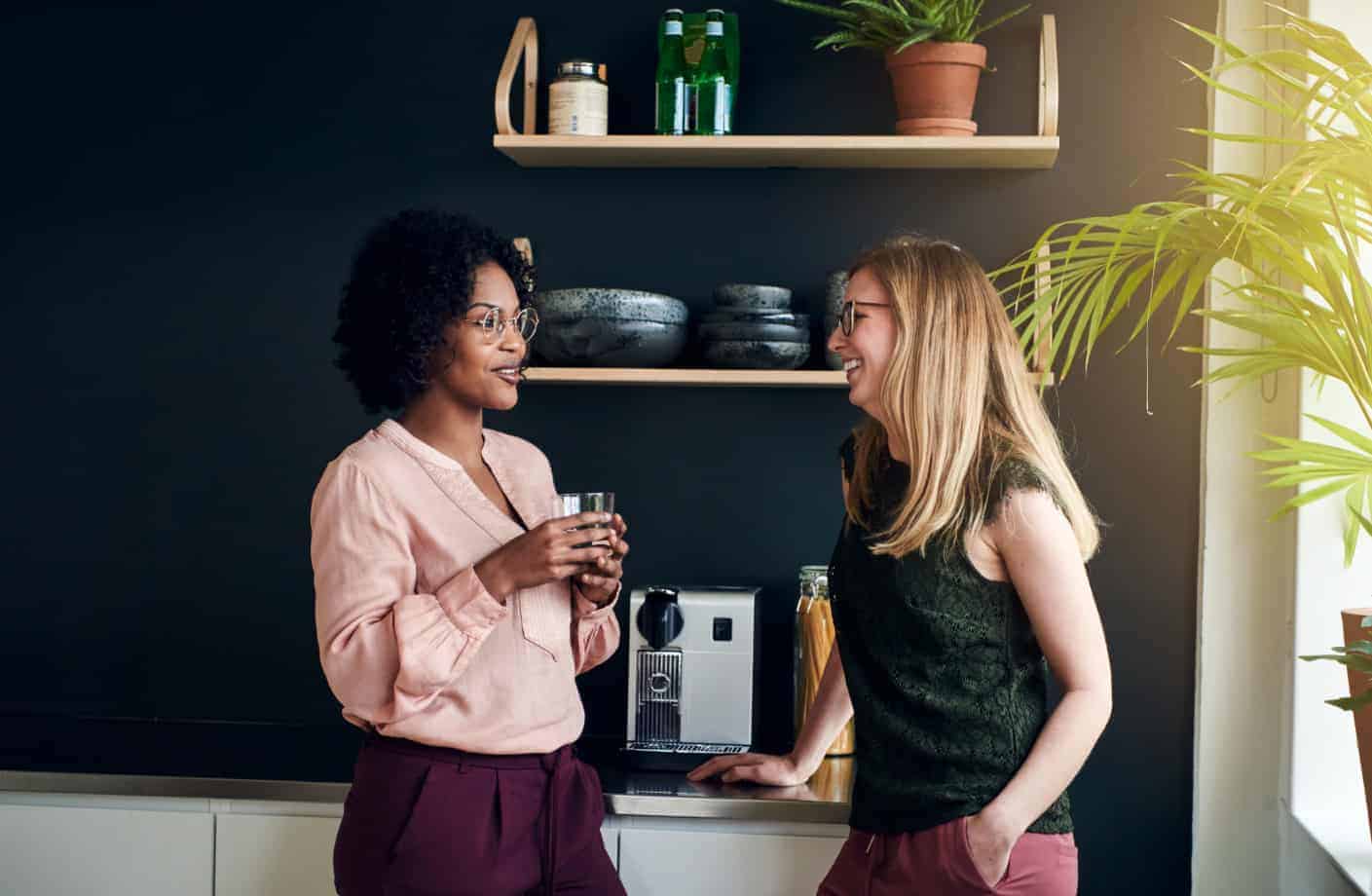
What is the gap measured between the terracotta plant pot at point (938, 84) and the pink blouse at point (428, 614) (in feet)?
3.36

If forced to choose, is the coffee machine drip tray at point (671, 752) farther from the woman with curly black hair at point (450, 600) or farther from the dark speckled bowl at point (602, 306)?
the dark speckled bowl at point (602, 306)

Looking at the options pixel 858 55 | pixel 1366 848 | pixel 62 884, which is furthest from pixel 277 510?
pixel 1366 848

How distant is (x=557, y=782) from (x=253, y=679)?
114cm

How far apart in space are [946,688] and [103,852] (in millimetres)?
1387

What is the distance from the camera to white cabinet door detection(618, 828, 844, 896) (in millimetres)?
2016

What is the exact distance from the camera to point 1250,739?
7.90 feet

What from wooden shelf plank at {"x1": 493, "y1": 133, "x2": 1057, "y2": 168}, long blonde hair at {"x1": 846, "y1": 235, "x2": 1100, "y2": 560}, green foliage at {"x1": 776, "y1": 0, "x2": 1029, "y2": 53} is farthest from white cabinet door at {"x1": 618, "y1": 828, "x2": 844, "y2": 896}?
green foliage at {"x1": 776, "y1": 0, "x2": 1029, "y2": 53}

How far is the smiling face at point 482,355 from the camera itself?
172cm

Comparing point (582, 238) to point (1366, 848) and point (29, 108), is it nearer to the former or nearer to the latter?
point (29, 108)

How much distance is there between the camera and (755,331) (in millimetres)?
2312

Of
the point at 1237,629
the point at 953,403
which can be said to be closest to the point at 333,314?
the point at 953,403

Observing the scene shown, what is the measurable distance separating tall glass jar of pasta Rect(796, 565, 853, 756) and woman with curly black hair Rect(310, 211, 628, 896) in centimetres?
57

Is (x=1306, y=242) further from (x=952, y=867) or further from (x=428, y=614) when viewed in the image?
(x=428, y=614)

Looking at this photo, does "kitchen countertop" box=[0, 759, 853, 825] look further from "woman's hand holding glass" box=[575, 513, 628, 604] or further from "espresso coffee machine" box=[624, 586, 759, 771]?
"woman's hand holding glass" box=[575, 513, 628, 604]
